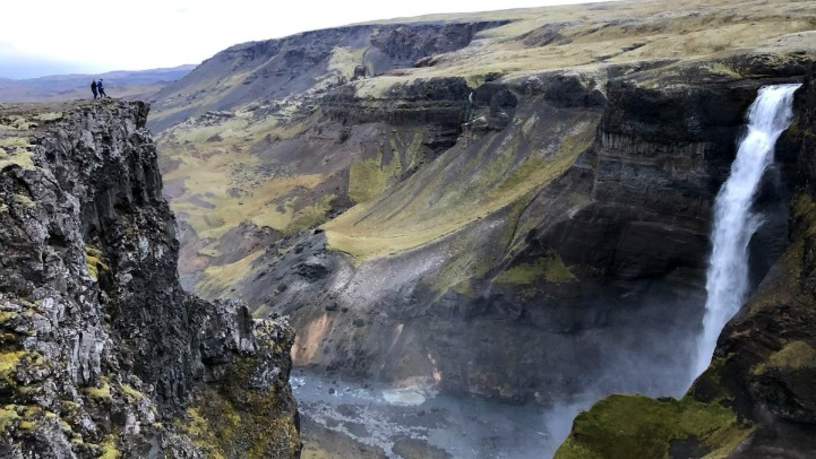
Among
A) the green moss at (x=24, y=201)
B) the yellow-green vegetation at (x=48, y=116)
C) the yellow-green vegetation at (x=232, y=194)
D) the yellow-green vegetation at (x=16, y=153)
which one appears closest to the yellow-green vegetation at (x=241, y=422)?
the green moss at (x=24, y=201)

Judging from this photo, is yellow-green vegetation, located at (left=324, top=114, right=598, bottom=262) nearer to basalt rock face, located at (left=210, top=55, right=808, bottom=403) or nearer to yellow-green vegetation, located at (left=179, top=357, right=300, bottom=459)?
basalt rock face, located at (left=210, top=55, right=808, bottom=403)

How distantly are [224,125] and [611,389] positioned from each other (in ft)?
504

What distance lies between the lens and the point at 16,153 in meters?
19.5

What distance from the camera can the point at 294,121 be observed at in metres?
153

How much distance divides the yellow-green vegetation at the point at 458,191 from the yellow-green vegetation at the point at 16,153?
50188mm

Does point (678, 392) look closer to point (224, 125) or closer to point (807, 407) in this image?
point (807, 407)

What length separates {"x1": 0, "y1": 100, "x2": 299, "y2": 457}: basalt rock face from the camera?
53.8 ft

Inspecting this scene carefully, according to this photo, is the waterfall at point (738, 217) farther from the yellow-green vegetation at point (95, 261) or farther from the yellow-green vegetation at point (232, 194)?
the yellow-green vegetation at point (232, 194)

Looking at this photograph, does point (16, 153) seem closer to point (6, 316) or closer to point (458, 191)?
point (6, 316)

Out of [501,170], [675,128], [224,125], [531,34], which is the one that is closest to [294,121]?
[224,125]

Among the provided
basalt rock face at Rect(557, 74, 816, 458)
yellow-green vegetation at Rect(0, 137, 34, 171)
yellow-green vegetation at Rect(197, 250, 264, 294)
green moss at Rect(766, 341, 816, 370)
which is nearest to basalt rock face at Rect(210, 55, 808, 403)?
yellow-green vegetation at Rect(197, 250, 264, 294)

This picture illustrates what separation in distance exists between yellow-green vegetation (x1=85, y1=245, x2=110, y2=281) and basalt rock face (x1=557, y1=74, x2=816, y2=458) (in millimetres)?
22869

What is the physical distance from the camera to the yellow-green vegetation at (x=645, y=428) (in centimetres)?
3203

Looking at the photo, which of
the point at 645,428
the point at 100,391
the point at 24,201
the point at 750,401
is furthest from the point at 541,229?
the point at 24,201
